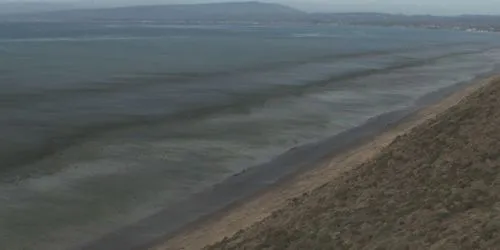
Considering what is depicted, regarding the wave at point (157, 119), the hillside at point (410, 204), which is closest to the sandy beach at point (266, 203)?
the hillside at point (410, 204)

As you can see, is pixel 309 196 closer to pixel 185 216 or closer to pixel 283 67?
pixel 185 216

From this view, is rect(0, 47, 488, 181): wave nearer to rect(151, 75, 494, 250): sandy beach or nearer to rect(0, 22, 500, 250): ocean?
rect(0, 22, 500, 250): ocean

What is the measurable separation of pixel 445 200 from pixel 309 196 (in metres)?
5.27

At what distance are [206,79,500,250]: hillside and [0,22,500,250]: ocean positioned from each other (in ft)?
18.9

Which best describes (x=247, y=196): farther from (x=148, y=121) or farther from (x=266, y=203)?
(x=148, y=121)

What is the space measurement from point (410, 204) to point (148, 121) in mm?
22383

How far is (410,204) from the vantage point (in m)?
16.1

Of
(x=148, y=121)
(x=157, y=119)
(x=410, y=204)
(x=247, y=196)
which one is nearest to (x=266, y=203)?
(x=247, y=196)

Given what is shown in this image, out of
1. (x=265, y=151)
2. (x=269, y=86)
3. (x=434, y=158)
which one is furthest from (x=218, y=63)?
(x=434, y=158)

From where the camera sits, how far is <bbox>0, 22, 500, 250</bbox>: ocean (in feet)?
71.9

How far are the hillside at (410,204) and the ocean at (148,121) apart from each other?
227 inches

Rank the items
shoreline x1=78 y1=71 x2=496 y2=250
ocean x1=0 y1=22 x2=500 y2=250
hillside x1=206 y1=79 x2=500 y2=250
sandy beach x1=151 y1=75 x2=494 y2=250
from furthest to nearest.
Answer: ocean x1=0 y1=22 x2=500 y2=250
shoreline x1=78 y1=71 x2=496 y2=250
sandy beach x1=151 y1=75 x2=494 y2=250
hillside x1=206 y1=79 x2=500 y2=250

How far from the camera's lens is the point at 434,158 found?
19.5m

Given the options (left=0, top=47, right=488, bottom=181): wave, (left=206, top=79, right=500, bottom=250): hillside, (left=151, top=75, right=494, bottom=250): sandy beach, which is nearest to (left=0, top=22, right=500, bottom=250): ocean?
(left=0, top=47, right=488, bottom=181): wave
